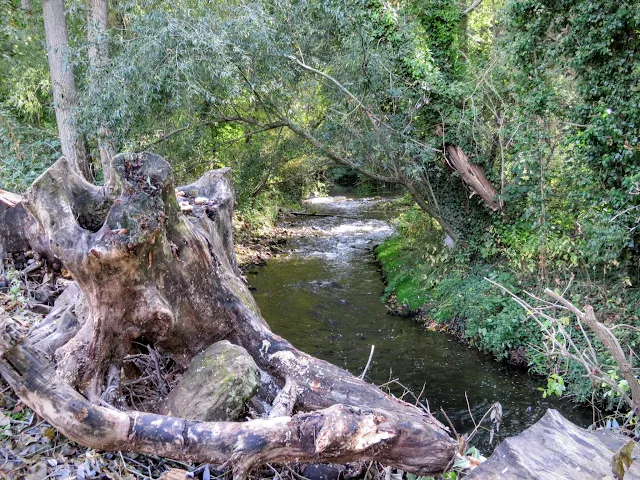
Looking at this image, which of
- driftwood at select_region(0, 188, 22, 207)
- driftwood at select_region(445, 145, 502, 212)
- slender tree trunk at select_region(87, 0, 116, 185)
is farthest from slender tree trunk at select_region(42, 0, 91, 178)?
driftwood at select_region(445, 145, 502, 212)

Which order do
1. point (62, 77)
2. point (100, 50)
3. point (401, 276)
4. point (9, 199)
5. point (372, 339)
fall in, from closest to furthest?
1. point (9, 199)
2. point (372, 339)
3. point (100, 50)
4. point (62, 77)
5. point (401, 276)

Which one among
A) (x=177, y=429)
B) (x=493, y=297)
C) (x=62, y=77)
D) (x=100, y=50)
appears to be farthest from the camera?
(x=62, y=77)

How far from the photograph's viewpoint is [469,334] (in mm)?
9242

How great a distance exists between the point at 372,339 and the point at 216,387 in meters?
6.87

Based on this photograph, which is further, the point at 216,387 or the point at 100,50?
the point at 100,50

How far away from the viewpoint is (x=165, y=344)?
3.62m

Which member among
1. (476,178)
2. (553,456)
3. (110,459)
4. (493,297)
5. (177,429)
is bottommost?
(493,297)

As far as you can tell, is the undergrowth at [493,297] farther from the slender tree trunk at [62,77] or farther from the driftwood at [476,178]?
the slender tree trunk at [62,77]

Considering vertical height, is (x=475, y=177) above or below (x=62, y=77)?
below

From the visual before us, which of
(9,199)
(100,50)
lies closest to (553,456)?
(9,199)

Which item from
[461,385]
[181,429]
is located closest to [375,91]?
[461,385]

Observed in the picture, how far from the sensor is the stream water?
739 cm

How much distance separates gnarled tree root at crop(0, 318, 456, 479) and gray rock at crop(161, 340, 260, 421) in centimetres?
62

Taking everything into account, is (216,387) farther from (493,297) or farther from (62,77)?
(62,77)
